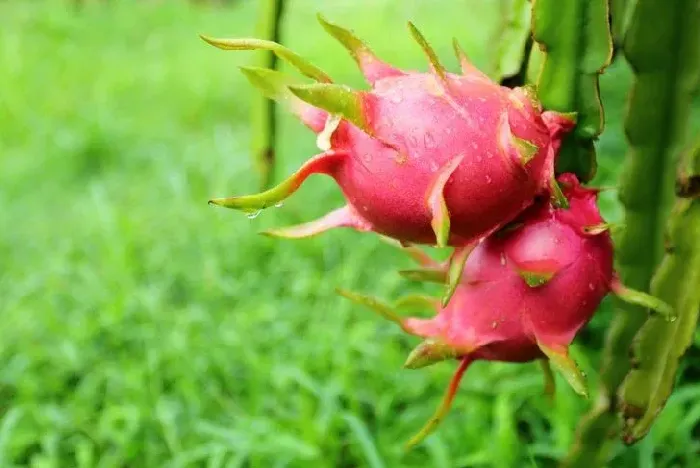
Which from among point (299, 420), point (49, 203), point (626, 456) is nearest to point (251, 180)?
point (49, 203)

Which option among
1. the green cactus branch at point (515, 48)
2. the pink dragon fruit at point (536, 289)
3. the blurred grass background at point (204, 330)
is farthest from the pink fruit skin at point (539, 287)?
the blurred grass background at point (204, 330)

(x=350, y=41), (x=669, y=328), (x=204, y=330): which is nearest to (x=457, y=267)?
(x=350, y=41)

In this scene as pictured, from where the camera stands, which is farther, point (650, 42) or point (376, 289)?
point (376, 289)

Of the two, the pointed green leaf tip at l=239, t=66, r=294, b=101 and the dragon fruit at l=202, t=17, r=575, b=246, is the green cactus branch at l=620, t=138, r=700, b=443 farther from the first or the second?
the pointed green leaf tip at l=239, t=66, r=294, b=101

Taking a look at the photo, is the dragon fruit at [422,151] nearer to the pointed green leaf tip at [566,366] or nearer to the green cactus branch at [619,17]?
the pointed green leaf tip at [566,366]

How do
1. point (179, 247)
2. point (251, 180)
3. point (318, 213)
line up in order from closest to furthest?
point (179, 247), point (318, 213), point (251, 180)

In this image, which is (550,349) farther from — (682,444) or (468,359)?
(682,444)
